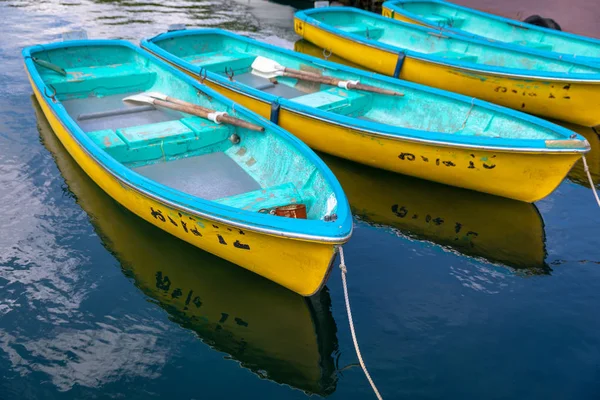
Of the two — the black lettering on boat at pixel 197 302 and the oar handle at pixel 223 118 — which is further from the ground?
Result: the oar handle at pixel 223 118

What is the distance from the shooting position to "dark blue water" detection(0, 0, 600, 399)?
5676mm

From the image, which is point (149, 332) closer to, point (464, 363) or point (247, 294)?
point (247, 294)

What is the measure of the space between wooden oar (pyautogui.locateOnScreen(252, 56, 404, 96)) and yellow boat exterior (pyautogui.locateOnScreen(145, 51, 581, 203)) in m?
1.46

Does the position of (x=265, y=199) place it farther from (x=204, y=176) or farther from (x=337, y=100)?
(x=337, y=100)

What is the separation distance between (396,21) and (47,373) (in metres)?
13.8

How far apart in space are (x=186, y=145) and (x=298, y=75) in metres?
3.92

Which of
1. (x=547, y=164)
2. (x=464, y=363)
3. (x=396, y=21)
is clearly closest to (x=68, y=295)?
(x=464, y=363)

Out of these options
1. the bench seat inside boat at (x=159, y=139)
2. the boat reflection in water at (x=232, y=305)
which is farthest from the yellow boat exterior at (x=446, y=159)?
the boat reflection in water at (x=232, y=305)

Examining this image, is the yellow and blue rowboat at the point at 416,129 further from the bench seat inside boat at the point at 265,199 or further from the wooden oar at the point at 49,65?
the bench seat inside boat at the point at 265,199

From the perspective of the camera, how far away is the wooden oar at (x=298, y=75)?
33.8 feet

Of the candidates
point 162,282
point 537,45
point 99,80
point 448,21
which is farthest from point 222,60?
point 537,45

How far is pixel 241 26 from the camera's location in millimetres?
19125

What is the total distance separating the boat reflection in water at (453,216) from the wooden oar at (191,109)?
2.53 metres

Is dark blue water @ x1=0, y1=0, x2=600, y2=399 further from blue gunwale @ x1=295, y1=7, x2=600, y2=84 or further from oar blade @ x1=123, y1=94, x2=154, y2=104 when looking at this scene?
blue gunwale @ x1=295, y1=7, x2=600, y2=84
